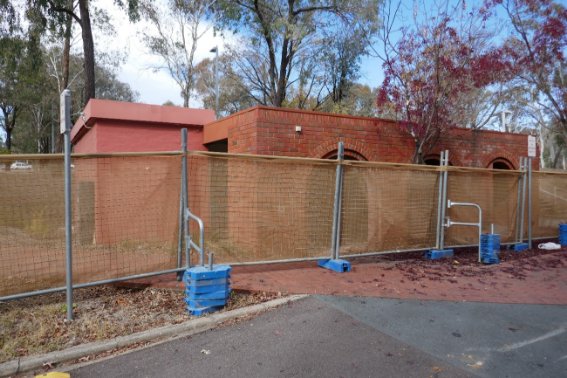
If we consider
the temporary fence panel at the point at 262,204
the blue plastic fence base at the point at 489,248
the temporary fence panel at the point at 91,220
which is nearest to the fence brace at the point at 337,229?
the temporary fence panel at the point at 262,204

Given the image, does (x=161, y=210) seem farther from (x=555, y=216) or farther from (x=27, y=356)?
(x=555, y=216)

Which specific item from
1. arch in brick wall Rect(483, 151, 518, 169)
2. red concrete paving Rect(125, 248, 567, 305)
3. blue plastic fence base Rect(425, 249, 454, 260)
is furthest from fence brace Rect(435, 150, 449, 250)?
arch in brick wall Rect(483, 151, 518, 169)

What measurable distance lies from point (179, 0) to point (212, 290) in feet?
82.8

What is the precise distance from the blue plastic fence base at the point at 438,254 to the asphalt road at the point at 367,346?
9.01 feet

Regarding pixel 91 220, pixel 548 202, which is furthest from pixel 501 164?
pixel 91 220

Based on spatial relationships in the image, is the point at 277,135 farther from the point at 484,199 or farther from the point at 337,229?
the point at 484,199

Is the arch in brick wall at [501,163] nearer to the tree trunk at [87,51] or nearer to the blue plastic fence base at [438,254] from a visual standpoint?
the blue plastic fence base at [438,254]

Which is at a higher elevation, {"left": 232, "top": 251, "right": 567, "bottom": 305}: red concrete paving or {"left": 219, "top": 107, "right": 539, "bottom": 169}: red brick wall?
{"left": 219, "top": 107, "right": 539, "bottom": 169}: red brick wall

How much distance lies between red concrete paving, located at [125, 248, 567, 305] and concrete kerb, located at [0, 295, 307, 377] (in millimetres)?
724

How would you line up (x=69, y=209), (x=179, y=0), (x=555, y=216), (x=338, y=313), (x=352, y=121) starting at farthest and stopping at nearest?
(x=179, y=0) < (x=555, y=216) < (x=352, y=121) < (x=338, y=313) < (x=69, y=209)

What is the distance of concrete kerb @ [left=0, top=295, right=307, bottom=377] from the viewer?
3756 millimetres

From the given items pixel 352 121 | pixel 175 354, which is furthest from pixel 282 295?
pixel 352 121

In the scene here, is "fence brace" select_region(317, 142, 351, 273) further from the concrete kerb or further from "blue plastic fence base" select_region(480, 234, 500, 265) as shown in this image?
"blue plastic fence base" select_region(480, 234, 500, 265)

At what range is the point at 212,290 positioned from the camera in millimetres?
4926
